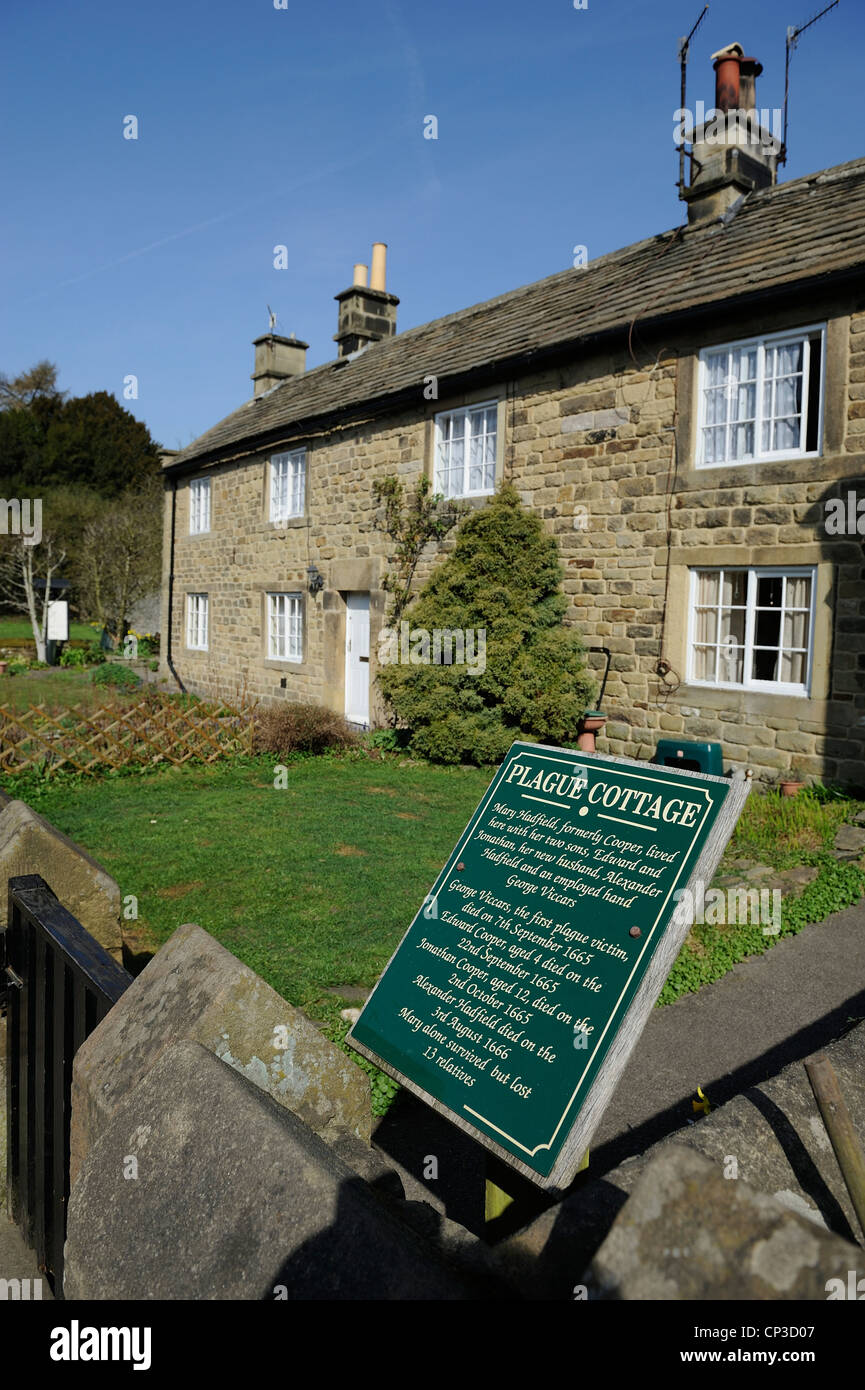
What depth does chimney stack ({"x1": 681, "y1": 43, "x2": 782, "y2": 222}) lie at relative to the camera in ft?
38.6

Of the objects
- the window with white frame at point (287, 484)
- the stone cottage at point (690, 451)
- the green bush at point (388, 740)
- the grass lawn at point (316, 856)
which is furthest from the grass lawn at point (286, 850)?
the window with white frame at point (287, 484)

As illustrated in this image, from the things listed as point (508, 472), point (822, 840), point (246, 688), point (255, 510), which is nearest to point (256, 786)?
point (508, 472)

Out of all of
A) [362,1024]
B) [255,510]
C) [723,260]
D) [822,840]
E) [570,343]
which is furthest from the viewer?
[255,510]

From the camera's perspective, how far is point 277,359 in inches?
896

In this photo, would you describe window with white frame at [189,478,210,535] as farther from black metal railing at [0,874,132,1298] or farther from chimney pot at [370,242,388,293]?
black metal railing at [0,874,132,1298]

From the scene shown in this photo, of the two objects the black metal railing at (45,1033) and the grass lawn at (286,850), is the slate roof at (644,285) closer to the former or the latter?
the grass lawn at (286,850)

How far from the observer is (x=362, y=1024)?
287cm

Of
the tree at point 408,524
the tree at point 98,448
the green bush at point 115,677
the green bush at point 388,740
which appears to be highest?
the tree at point 98,448

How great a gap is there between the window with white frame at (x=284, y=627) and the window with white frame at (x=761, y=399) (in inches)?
374

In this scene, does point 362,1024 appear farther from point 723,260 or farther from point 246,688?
point 246,688

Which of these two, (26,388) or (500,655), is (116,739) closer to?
(500,655)

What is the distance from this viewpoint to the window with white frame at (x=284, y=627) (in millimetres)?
17891
